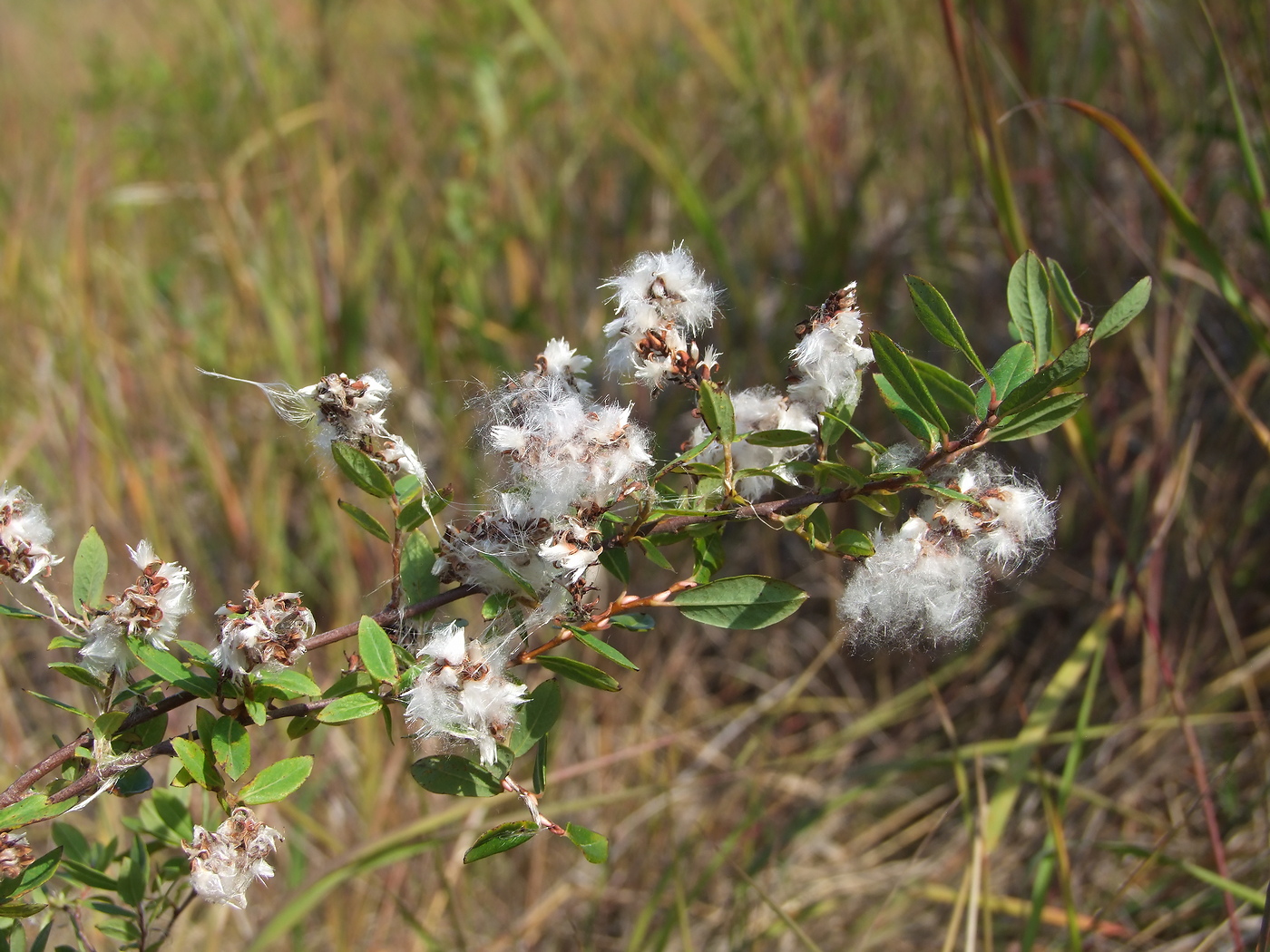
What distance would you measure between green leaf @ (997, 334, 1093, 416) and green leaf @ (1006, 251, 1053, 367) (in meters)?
0.07

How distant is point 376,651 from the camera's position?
1.88 ft

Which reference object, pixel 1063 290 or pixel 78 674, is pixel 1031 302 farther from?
pixel 78 674

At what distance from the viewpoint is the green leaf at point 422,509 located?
0.66m

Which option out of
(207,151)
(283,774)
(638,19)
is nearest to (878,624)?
(283,774)

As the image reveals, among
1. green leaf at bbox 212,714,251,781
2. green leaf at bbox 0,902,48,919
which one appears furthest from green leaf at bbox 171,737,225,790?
green leaf at bbox 0,902,48,919

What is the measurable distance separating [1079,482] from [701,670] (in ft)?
2.82

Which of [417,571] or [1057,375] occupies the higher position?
[1057,375]

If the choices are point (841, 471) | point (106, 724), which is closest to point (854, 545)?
point (841, 471)

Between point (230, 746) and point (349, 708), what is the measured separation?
3.6 inches

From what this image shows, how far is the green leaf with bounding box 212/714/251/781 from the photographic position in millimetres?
571

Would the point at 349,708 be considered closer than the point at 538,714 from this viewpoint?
Yes

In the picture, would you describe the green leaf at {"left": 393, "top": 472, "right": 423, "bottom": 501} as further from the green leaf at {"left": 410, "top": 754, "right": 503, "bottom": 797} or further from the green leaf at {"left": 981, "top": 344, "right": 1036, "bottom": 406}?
the green leaf at {"left": 981, "top": 344, "right": 1036, "bottom": 406}

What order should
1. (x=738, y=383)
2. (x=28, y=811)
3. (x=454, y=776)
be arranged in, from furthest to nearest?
(x=738, y=383)
(x=454, y=776)
(x=28, y=811)

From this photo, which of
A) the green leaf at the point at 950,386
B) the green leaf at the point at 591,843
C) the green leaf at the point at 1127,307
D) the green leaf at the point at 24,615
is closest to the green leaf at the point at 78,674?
the green leaf at the point at 24,615
